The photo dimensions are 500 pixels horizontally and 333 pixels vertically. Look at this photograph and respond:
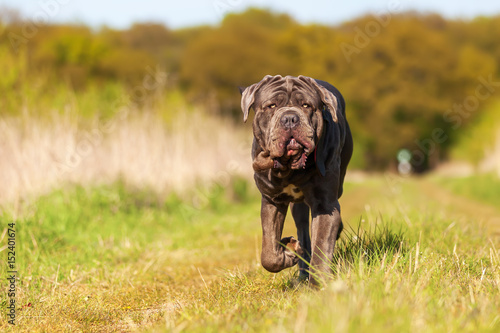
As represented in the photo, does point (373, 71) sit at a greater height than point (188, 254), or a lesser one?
greater

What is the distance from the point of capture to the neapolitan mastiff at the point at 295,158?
3.58m

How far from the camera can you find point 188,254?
647 centimetres

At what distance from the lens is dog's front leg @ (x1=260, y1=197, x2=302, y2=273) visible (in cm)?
394

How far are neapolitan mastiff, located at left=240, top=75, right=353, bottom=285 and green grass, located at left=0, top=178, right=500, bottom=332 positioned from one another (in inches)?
9.1

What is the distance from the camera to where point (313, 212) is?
396 centimetres

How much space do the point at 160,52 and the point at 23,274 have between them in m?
53.3

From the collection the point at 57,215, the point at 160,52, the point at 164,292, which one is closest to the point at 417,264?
the point at 164,292

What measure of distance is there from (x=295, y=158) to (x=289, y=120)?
0.28 metres

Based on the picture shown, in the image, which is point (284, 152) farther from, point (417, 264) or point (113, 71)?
point (113, 71)

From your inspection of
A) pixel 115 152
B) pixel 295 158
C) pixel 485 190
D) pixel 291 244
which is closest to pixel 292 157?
pixel 295 158

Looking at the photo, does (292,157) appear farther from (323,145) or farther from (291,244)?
(291,244)

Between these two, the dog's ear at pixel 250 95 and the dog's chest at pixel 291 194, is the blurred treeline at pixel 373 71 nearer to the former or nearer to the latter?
the dog's ear at pixel 250 95

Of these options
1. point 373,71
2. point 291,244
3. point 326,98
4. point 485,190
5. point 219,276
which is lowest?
point 485,190

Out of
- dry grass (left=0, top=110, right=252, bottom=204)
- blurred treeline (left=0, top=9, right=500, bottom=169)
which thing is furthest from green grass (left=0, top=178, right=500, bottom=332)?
blurred treeline (left=0, top=9, right=500, bottom=169)
